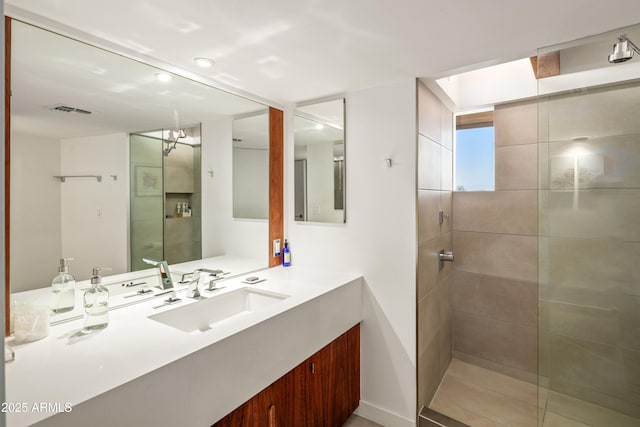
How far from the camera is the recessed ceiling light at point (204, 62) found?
1.73m

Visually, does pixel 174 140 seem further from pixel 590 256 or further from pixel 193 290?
pixel 590 256

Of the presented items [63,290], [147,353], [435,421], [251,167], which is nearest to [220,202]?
[251,167]

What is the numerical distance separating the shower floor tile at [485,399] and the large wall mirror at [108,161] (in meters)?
1.99

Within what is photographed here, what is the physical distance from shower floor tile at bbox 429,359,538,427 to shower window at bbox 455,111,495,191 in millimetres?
1557

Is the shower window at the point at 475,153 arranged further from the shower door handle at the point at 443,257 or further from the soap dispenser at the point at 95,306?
the soap dispenser at the point at 95,306

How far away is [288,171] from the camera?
8.55 feet

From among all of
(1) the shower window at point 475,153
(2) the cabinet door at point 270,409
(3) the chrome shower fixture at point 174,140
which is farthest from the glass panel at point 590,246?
(3) the chrome shower fixture at point 174,140

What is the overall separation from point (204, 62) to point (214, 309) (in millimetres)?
1393

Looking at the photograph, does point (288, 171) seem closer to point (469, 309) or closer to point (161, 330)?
point (161, 330)

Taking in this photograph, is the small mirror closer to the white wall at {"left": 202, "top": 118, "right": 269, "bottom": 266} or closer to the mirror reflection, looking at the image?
the mirror reflection

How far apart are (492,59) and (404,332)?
5.57ft

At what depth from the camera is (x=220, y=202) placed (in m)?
2.24

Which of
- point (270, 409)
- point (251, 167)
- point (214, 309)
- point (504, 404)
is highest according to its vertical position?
point (251, 167)

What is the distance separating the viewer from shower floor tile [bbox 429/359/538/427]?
215 cm
